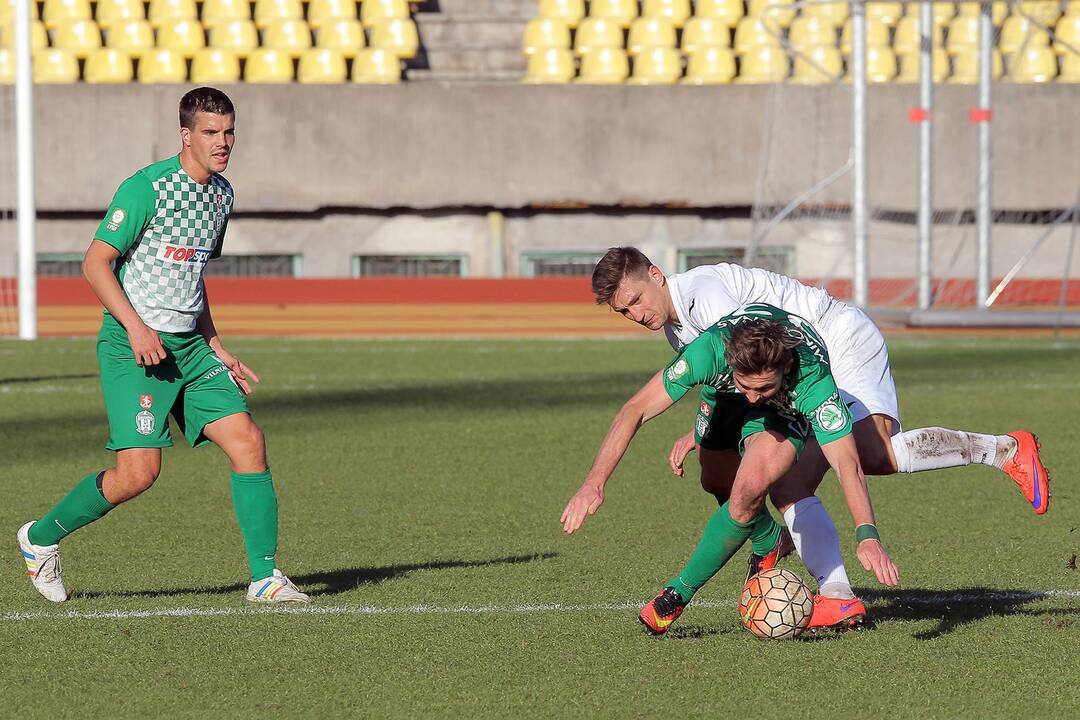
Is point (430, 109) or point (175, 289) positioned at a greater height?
point (430, 109)

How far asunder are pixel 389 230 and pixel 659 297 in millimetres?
17710

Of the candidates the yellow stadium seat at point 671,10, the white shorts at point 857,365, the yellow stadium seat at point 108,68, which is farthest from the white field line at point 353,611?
the yellow stadium seat at point 671,10

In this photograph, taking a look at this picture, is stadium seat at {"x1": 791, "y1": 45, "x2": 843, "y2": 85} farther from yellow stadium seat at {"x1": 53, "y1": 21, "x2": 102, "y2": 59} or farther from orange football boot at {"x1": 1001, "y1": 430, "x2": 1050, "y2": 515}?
orange football boot at {"x1": 1001, "y1": 430, "x2": 1050, "y2": 515}

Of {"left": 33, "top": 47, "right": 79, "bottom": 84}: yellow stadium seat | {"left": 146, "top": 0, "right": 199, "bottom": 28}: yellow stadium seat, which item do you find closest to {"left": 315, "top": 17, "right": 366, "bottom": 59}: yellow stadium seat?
{"left": 146, "top": 0, "right": 199, "bottom": 28}: yellow stadium seat

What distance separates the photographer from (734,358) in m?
4.55

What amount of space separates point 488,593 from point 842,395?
4.43 ft

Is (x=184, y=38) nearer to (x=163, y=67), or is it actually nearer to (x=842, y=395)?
(x=163, y=67)

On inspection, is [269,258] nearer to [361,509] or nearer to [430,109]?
[430,109]

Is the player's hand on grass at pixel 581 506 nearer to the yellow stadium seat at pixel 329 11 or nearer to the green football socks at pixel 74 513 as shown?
the green football socks at pixel 74 513

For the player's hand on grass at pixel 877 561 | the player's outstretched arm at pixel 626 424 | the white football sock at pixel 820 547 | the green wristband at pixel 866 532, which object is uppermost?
the player's outstretched arm at pixel 626 424

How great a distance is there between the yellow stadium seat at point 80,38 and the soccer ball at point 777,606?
19913 mm

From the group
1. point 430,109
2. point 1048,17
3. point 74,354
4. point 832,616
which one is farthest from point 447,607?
point 1048,17

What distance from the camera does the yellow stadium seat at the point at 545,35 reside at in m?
23.1

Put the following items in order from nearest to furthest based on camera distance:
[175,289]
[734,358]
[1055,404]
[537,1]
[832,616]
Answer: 1. [734,358]
2. [832,616]
3. [175,289]
4. [1055,404]
5. [537,1]
